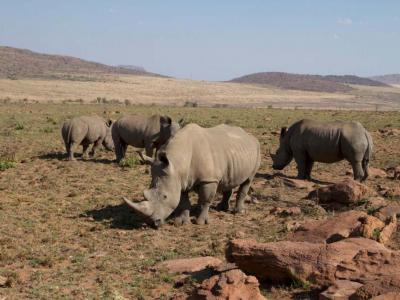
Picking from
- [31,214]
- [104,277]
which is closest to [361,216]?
[104,277]

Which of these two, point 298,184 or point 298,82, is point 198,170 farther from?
point 298,82

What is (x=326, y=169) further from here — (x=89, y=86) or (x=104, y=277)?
(x=89, y=86)

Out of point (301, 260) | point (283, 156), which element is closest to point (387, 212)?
point (301, 260)

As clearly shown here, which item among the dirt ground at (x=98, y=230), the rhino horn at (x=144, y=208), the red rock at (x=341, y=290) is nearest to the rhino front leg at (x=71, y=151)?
the dirt ground at (x=98, y=230)

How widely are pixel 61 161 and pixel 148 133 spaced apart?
2855mm

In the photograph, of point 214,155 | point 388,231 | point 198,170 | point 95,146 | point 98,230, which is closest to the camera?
point 388,231

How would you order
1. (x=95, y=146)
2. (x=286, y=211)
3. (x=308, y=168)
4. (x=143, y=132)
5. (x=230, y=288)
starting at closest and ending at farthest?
(x=230, y=288), (x=286, y=211), (x=308, y=168), (x=143, y=132), (x=95, y=146)

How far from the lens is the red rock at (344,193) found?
37.9ft

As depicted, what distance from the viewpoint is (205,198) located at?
10.4 metres

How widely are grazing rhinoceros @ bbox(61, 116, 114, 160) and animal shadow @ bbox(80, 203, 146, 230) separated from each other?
6275 millimetres

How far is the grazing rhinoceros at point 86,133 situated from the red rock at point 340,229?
1044 centimetres

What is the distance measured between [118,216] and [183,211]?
1.39 metres

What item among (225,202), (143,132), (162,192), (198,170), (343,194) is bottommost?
(225,202)

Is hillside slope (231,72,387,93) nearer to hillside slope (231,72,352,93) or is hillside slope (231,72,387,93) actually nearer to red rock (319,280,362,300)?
hillside slope (231,72,352,93)
